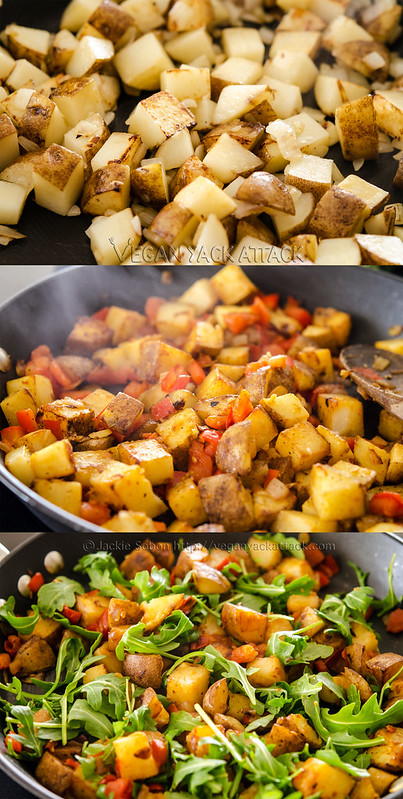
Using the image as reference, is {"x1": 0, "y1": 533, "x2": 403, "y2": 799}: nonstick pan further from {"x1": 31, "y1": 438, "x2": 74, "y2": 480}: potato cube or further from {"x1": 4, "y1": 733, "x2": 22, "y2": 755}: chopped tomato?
{"x1": 31, "y1": 438, "x2": 74, "y2": 480}: potato cube

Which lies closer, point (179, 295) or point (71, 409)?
point (71, 409)

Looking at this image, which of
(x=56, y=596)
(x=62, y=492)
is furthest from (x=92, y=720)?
(x=62, y=492)

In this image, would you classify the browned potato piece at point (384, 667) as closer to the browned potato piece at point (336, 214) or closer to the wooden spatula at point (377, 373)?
the wooden spatula at point (377, 373)

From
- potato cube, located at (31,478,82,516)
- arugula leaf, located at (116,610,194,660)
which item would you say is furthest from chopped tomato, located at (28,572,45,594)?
potato cube, located at (31,478,82,516)

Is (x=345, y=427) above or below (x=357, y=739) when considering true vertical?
above

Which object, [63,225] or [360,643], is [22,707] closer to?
[360,643]

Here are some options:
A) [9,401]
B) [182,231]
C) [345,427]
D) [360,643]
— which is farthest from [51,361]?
[360,643]
